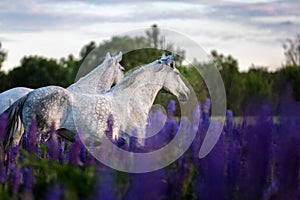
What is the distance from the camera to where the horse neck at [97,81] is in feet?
25.3

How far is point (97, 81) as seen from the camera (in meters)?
7.76

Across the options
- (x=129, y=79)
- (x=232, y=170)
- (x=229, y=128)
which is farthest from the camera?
(x=129, y=79)

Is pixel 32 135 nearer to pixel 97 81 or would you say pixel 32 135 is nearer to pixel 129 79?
pixel 129 79

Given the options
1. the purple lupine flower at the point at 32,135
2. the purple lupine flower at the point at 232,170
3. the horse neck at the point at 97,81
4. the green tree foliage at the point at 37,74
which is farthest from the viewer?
the green tree foliage at the point at 37,74

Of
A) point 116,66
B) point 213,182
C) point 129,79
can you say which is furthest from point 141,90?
point 213,182

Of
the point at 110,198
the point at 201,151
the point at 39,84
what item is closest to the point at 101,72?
A: the point at 201,151

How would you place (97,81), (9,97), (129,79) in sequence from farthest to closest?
(9,97) < (97,81) < (129,79)

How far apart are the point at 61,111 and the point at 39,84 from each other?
35.4 metres

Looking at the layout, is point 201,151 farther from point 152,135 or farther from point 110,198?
point 110,198

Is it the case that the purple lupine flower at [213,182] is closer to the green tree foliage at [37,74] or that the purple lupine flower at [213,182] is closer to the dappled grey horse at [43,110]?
the dappled grey horse at [43,110]

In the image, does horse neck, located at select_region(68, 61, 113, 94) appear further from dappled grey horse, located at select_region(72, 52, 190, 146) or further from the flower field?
the flower field

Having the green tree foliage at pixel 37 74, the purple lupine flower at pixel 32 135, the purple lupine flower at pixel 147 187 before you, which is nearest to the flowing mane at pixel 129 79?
the purple lupine flower at pixel 32 135

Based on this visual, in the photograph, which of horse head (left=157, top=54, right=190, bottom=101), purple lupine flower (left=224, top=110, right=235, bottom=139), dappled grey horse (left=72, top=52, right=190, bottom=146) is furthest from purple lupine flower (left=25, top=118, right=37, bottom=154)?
horse head (left=157, top=54, right=190, bottom=101)

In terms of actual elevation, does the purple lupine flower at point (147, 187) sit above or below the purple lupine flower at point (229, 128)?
below
